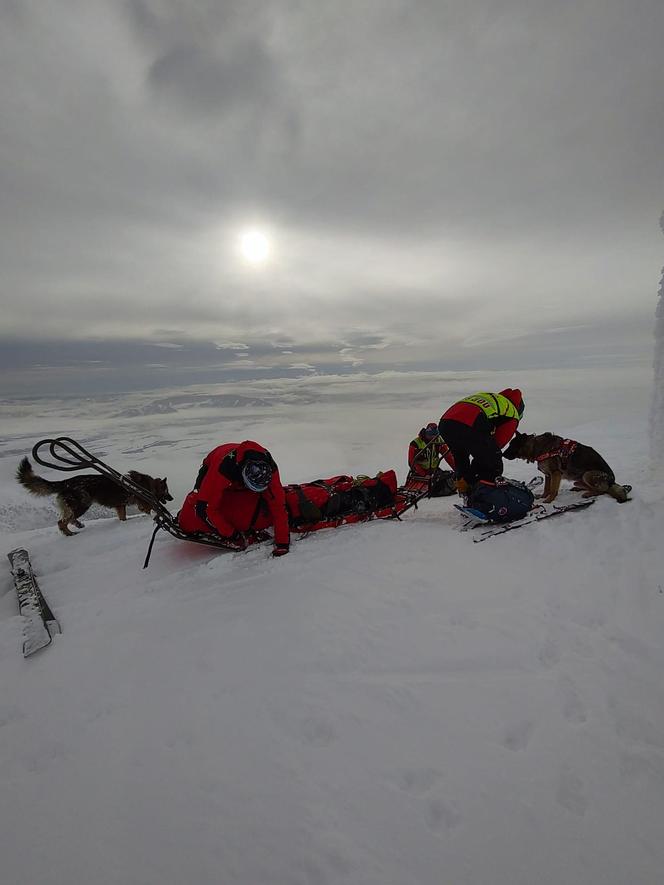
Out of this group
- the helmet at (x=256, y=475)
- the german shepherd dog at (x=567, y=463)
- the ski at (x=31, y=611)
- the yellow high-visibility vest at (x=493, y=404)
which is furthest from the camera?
the yellow high-visibility vest at (x=493, y=404)

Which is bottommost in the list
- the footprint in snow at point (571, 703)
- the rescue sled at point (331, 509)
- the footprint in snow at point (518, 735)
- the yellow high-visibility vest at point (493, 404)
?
the footprint in snow at point (518, 735)

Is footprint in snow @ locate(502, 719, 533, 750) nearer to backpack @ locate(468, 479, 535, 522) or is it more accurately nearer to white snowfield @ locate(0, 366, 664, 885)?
white snowfield @ locate(0, 366, 664, 885)

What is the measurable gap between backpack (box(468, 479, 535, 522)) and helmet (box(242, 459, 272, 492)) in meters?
2.84

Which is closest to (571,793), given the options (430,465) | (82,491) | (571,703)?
(571,703)

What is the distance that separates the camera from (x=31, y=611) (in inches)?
169

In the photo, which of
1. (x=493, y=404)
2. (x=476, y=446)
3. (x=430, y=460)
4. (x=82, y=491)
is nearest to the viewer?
(x=476, y=446)

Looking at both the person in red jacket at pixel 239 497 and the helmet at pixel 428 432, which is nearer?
the person in red jacket at pixel 239 497

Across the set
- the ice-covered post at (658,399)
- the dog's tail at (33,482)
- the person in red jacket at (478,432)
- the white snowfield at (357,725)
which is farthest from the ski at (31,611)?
the ice-covered post at (658,399)

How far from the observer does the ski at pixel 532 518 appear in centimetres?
499

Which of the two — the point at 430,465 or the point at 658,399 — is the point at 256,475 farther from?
the point at 658,399

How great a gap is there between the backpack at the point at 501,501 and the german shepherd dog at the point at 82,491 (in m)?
5.64

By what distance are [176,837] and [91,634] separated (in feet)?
7.80

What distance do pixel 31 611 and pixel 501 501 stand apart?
5.67 metres

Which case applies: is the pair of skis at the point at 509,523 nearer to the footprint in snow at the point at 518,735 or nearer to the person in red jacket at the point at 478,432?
the person in red jacket at the point at 478,432
